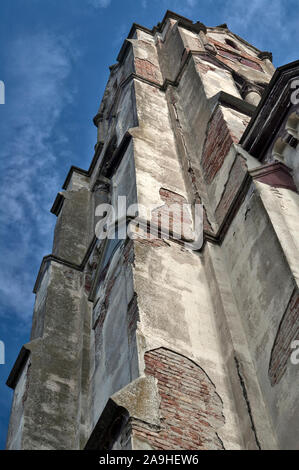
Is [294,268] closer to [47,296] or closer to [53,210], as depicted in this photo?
[47,296]

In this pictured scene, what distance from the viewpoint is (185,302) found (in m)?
8.14

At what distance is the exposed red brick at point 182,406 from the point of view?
625 centimetres

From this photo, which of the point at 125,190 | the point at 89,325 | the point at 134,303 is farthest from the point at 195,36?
the point at 134,303

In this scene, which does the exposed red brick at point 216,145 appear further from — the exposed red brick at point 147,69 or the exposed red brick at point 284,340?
the exposed red brick at point 147,69

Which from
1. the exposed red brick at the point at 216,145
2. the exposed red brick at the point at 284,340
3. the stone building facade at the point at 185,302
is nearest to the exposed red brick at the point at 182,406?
the stone building facade at the point at 185,302

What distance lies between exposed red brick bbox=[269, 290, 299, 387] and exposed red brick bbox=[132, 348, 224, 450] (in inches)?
26.4

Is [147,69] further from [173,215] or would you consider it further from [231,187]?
[231,187]

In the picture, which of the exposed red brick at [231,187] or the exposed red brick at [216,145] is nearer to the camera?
the exposed red brick at [231,187]

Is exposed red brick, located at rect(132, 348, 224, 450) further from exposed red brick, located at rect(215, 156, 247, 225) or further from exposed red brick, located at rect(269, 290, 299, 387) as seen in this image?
exposed red brick, located at rect(215, 156, 247, 225)

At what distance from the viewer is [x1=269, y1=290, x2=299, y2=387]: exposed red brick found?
6641mm

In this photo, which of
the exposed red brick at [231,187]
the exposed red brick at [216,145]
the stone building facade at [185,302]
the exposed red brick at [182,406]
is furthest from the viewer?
the exposed red brick at [216,145]

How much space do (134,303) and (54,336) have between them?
3319mm

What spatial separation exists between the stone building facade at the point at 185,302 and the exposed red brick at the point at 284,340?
0.02 metres
